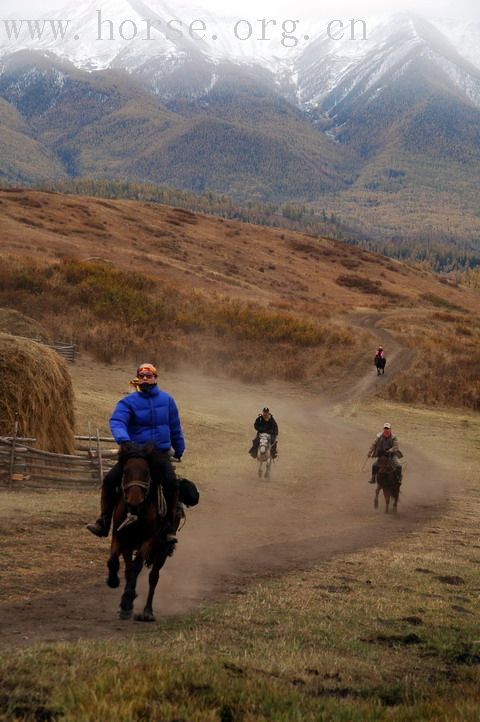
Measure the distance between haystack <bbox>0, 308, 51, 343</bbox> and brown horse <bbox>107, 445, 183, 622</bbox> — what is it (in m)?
30.3

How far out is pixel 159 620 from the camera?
9.77 metres

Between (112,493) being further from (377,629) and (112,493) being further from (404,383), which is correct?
(404,383)

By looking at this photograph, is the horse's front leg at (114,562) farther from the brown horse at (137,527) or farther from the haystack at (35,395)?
the haystack at (35,395)

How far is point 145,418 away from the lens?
10.3 meters

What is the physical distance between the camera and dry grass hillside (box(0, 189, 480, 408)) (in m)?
49.8

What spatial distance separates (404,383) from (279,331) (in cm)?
921

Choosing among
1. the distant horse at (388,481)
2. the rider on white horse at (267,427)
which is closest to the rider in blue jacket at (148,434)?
the distant horse at (388,481)

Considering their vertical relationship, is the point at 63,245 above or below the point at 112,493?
above

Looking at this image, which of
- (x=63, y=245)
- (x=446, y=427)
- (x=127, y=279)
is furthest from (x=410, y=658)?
(x=63, y=245)

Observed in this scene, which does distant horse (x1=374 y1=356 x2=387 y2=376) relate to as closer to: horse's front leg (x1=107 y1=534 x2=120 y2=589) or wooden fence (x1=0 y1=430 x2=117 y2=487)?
wooden fence (x1=0 y1=430 x2=117 y2=487)

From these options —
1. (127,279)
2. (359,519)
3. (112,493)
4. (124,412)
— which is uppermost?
(127,279)

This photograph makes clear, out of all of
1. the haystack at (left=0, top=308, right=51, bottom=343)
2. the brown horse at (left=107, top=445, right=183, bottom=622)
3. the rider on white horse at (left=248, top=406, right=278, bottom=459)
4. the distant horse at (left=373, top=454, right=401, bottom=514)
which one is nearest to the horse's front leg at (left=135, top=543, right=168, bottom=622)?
the brown horse at (left=107, top=445, right=183, bottom=622)

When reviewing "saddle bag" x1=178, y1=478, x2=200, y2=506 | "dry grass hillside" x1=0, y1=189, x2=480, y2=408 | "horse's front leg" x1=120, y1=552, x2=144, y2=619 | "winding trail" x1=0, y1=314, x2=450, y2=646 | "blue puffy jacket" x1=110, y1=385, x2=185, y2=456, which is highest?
"dry grass hillside" x1=0, y1=189, x2=480, y2=408

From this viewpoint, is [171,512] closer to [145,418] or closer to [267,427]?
[145,418]
